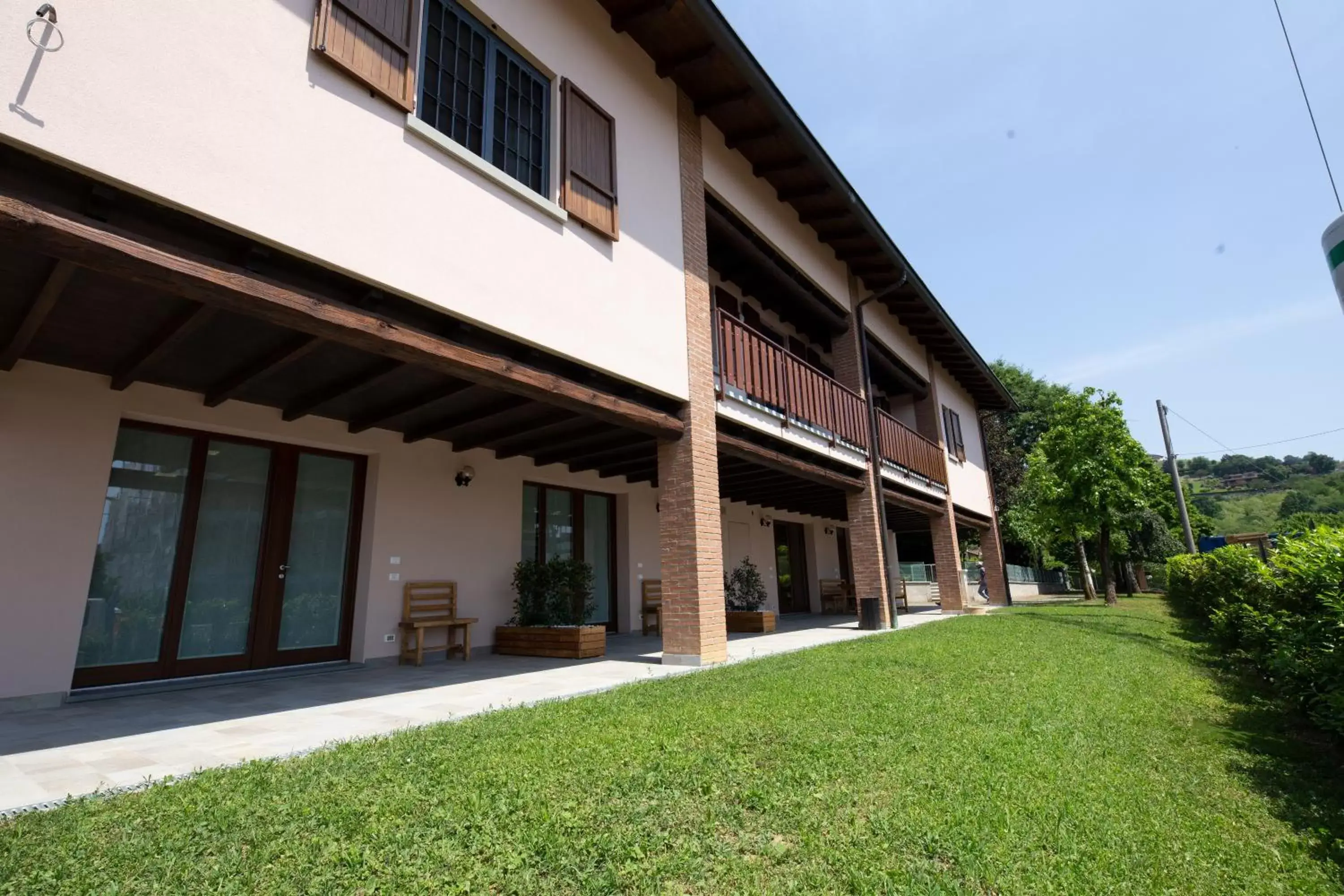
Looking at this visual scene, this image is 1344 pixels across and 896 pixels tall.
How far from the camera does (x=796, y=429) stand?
982 cm

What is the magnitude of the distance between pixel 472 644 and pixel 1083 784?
282 inches

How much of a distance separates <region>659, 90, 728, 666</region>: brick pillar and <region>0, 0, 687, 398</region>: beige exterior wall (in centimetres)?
77

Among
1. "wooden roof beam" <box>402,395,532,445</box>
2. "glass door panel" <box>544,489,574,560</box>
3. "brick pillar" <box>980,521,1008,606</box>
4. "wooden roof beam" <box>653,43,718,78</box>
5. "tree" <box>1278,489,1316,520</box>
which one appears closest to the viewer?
"wooden roof beam" <box>402,395,532,445</box>

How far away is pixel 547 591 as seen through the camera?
344 inches

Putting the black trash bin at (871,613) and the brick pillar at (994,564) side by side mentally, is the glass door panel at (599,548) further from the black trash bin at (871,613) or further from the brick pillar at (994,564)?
the brick pillar at (994,564)

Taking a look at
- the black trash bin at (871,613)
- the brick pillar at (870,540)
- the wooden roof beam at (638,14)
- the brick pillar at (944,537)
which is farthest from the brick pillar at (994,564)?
the wooden roof beam at (638,14)

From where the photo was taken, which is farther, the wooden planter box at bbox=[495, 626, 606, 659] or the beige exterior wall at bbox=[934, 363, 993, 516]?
the beige exterior wall at bbox=[934, 363, 993, 516]

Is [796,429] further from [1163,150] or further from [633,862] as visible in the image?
[633,862]

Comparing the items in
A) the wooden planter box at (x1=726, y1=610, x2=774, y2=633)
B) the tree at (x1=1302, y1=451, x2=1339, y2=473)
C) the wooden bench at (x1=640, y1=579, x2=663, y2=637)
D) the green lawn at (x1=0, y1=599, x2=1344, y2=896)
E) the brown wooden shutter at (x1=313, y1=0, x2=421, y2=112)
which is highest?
the tree at (x1=1302, y1=451, x2=1339, y2=473)

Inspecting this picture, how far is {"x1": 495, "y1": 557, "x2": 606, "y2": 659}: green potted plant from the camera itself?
8.01m

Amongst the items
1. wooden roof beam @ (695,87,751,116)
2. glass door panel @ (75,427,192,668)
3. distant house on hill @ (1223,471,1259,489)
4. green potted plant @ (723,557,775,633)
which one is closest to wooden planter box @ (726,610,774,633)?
green potted plant @ (723,557,775,633)

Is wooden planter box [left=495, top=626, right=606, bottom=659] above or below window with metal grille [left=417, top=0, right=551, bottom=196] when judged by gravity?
below

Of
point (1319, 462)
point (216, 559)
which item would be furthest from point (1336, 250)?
point (1319, 462)

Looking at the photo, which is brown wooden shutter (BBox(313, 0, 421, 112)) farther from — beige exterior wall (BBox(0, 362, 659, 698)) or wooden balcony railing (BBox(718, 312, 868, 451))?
wooden balcony railing (BBox(718, 312, 868, 451))
